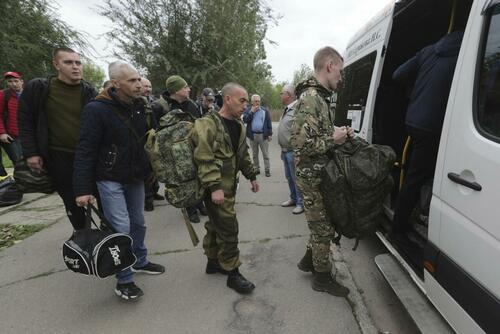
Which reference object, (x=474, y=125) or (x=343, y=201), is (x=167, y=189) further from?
(x=474, y=125)

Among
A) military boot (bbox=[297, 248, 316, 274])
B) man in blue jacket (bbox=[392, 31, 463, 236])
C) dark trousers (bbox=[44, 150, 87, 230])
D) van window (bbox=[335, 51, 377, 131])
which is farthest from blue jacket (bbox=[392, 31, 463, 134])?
dark trousers (bbox=[44, 150, 87, 230])

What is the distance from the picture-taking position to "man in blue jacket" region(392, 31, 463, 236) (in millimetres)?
2184

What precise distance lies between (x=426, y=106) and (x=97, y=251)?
2.70m

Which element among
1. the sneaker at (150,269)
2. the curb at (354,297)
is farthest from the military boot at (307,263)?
the sneaker at (150,269)

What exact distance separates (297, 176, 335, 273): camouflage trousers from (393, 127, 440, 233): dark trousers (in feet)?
2.10

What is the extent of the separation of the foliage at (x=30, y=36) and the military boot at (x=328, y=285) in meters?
11.0

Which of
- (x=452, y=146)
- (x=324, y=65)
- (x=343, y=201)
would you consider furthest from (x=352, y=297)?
(x=324, y=65)

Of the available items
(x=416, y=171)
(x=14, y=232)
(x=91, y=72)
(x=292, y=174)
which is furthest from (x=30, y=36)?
(x=91, y=72)

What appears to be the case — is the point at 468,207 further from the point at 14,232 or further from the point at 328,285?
the point at 14,232

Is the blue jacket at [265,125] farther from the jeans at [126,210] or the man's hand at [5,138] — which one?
the man's hand at [5,138]

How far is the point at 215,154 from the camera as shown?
2.52 metres

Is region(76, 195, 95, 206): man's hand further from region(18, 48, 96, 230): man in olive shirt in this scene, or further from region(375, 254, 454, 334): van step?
Answer: region(375, 254, 454, 334): van step

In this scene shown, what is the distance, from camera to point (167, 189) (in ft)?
8.01

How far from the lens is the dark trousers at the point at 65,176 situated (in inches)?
109
